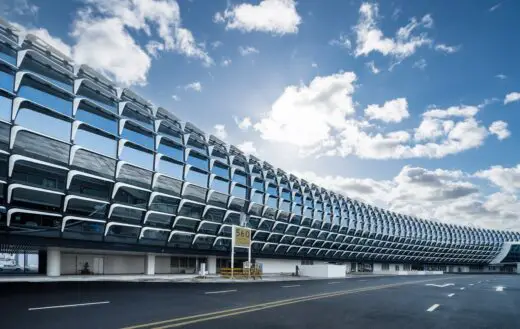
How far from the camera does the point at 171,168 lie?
4162 centimetres

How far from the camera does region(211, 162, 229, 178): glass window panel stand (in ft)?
159

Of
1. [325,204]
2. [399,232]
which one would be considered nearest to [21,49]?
[325,204]

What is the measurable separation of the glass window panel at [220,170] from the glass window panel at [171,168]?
578cm

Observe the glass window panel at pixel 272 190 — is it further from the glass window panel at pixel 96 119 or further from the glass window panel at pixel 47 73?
the glass window panel at pixel 47 73

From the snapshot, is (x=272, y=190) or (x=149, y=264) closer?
(x=149, y=264)

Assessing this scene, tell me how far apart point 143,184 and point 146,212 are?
313cm

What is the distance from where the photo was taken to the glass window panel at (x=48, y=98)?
90.7ft

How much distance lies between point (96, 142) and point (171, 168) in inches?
391

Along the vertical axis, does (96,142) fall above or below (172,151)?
below

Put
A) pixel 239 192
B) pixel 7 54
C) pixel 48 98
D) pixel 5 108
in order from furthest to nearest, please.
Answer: pixel 239 192 → pixel 48 98 → pixel 7 54 → pixel 5 108

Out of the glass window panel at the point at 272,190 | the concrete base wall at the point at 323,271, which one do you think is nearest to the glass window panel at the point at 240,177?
the glass window panel at the point at 272,190

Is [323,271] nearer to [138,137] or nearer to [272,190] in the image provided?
[272,190]

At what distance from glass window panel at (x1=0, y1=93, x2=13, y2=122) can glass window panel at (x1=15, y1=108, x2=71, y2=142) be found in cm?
61

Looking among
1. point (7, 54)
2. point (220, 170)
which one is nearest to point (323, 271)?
point (220, 170)
